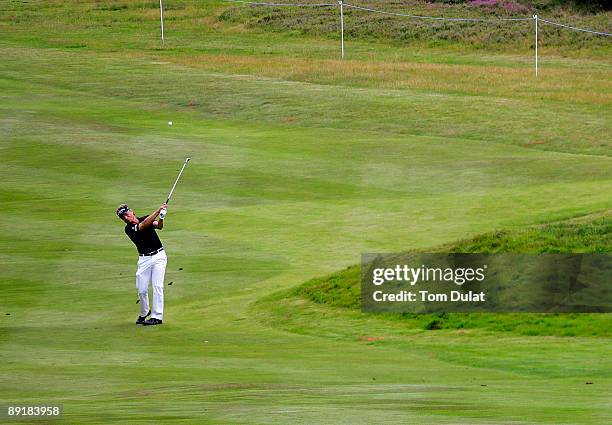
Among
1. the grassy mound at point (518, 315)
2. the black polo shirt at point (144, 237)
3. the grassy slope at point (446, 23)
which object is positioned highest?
the black polo shirt at point (144, 237)

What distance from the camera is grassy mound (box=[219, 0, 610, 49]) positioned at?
74.8m

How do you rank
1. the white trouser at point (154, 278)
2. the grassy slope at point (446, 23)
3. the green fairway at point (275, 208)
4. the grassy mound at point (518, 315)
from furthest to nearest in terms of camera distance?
the grassy slope at point (446, 23), the white trouser at point (154, 278), the grassy mound at point (518, 315), the green fairway at point (275, 208)

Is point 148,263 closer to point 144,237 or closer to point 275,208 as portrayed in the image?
point 144,237

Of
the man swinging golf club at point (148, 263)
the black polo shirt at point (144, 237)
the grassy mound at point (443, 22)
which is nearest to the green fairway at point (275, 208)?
the man swinging golf club at point (148, 263)

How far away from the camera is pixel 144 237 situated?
21.0 metres

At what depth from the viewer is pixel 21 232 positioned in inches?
1193

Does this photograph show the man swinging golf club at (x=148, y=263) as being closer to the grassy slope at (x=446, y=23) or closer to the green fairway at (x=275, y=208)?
the green fairway at (x=275, y=208)

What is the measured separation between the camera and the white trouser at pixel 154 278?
21.1 m

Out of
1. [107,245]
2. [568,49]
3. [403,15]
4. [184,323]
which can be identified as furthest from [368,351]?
[403,15]

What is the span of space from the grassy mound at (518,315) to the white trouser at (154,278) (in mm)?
3024

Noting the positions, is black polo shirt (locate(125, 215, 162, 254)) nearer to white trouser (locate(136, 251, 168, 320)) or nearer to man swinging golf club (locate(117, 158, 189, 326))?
man swinging golf club (locate(117, 158, 189, 326))

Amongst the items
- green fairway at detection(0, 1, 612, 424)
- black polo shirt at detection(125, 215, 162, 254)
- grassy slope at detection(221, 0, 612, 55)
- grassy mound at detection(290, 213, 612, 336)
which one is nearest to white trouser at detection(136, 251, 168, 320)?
black polo shirt at detection(125, 215, 162, 254)

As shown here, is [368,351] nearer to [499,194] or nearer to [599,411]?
[599,411]

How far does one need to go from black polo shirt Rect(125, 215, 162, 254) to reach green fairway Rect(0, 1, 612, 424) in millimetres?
1357
